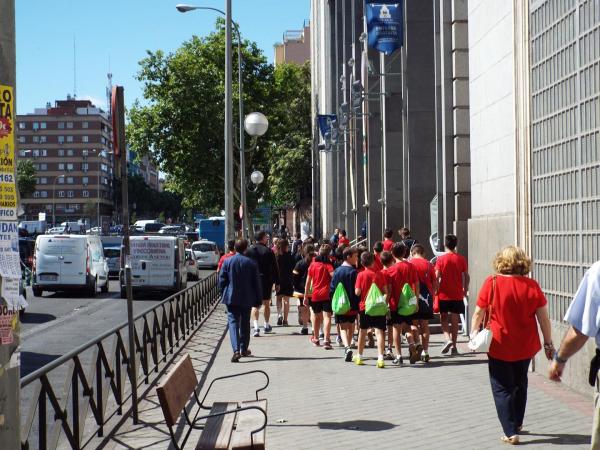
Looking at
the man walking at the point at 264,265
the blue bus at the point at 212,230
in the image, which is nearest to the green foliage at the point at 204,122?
the blue bus at the point at 212,230

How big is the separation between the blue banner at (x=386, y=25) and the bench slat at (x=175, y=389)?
47.8 ft

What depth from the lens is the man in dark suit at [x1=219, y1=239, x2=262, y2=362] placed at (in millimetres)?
13328

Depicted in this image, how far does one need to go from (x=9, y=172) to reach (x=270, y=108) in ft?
195

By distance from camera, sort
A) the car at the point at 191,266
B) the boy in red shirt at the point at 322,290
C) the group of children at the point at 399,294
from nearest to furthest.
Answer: the group of children at the point at 399,294 < the boy in red shirt at the point at 322,290 < the car at the point at 191,266

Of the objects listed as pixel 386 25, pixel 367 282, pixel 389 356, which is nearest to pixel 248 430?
pixel 367 282

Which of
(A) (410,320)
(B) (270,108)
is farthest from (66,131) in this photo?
(A) (410,320)

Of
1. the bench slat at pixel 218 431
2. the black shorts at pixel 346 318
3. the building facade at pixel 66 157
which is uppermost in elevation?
the building facade at pixel 66 157

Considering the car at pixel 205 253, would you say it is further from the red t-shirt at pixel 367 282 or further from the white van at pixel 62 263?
the red t-shirt at pixel 367 282

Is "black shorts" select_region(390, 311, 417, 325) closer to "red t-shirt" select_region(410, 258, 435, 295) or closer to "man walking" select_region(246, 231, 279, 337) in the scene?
"red t-shirt" select_region(410, 258, 435, 295)

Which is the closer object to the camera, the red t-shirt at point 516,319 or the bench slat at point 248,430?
the bench slat at point 248,430

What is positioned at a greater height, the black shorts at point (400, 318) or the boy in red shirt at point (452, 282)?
the boy in red shirt at point (452, 282)

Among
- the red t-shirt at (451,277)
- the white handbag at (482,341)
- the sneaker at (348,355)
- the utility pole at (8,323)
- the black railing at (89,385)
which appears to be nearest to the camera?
the utility pole at (8,323)

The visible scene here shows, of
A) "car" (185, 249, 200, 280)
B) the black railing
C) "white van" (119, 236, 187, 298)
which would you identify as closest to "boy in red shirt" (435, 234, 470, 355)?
the black railing

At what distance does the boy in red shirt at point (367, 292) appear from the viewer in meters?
12.5
